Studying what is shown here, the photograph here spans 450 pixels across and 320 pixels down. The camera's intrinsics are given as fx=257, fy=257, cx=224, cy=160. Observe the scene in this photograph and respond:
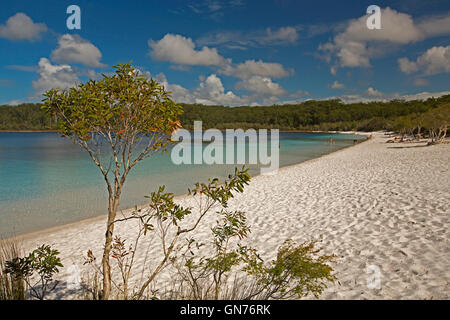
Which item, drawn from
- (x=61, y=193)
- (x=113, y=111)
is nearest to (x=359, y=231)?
(x=113, y=111)

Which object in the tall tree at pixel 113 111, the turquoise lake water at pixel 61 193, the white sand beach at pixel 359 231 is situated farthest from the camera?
the turquoise lake water at pixel 61 193

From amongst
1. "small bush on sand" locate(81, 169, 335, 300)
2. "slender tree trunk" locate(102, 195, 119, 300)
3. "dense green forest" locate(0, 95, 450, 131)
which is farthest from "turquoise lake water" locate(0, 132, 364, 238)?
"dense green forest" locate(0, 95, 450, 131)

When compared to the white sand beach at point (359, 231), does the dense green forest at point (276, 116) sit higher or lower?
higher

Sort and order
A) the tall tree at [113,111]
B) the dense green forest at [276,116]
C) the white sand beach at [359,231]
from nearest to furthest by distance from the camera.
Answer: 1. the tall tree at [113,111]
2. the white sand beach at [359,231]
3. the dense green forest at [276,116]

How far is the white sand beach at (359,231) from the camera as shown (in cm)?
365

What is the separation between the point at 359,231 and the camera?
5.59 meters

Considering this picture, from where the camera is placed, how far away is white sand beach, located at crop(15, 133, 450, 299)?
3646 mm

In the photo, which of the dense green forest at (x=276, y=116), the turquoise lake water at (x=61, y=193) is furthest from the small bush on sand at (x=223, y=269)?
the dense green forest at (x=276, y=116)

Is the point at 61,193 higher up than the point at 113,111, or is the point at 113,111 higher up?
the point at 113,111

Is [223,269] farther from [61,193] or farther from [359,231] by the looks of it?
[61,193]

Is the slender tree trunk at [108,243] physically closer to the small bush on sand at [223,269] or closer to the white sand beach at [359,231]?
the small bush on sand at [223,269]

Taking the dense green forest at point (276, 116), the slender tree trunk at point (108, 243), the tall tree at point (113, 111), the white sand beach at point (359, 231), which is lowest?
the white sand beach at point (359, 231)

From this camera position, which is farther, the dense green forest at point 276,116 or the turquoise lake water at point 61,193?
the dense green forest at point 276,116

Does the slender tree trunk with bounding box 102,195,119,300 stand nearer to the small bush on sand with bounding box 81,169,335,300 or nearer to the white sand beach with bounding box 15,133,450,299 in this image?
the small bush on sand with bounding box 81,169,335,300
